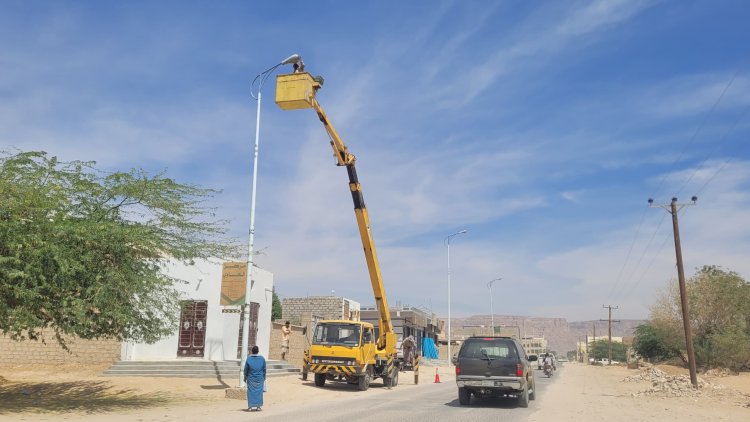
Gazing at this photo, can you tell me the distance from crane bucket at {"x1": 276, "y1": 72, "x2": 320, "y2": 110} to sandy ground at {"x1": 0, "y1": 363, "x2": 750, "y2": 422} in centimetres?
873

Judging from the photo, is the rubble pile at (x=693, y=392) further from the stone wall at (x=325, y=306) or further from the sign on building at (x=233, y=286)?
the stone wall at (x=325, y=306)

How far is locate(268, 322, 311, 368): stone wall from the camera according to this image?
28.7 m

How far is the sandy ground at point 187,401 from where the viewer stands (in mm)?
13914

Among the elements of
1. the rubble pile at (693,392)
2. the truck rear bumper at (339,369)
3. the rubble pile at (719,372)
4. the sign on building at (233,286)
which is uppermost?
the sign on building at (233,286)

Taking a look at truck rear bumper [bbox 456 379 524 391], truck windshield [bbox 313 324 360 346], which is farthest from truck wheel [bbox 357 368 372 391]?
truck rear bumper [bbox 456 379 524 391]

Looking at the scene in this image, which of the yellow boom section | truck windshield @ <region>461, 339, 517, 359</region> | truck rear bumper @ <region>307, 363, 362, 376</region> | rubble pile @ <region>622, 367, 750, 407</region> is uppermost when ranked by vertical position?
the yellow boom section

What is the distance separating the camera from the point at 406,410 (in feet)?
49.4

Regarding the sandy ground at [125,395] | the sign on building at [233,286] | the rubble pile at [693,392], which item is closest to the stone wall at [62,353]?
the sandy ground at [125,395]

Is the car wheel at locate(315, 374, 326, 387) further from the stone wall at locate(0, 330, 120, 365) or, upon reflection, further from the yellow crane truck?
the stone wall at locate(0, 330, 120, 365)

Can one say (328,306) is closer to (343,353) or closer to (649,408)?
(343,353)

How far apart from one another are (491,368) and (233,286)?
939 centimetres

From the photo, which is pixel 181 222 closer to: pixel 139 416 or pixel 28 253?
pixel 28 253

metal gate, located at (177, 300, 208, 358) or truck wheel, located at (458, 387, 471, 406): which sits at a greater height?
metal gate, located at (177, 300, 208, 358)

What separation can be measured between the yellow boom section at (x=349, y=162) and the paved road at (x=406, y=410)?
14.2ft
